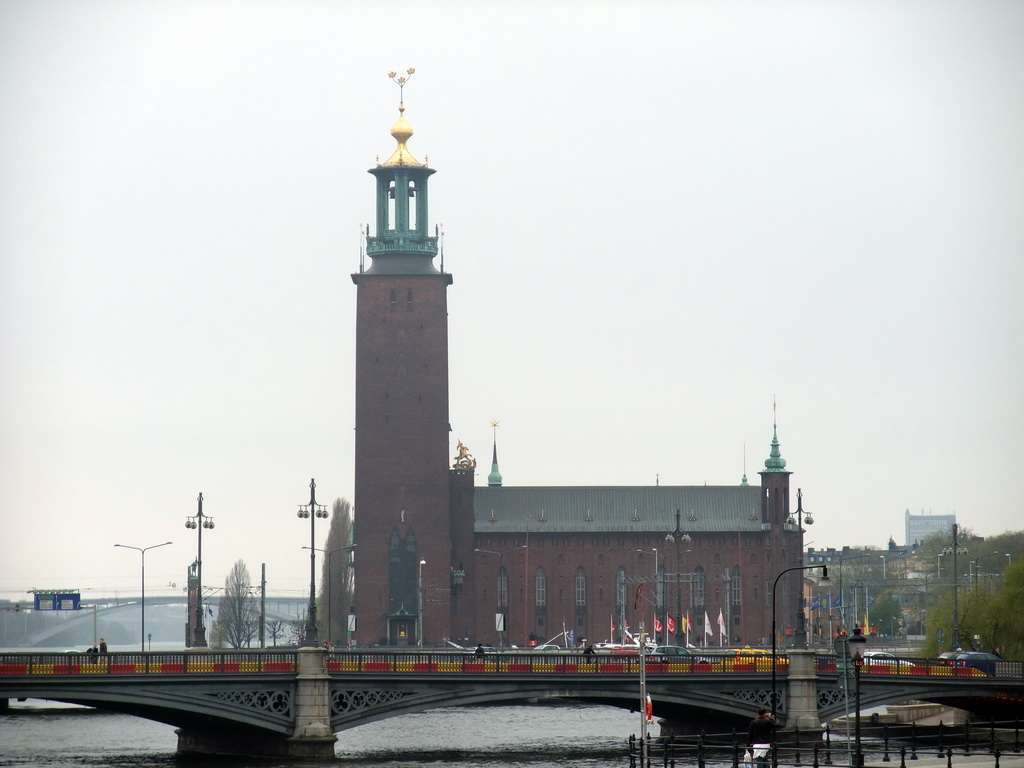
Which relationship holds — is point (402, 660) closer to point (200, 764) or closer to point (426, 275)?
point (200, 764)

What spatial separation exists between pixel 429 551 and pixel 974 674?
256ft

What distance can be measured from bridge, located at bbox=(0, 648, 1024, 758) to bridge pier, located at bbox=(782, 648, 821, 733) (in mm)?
40

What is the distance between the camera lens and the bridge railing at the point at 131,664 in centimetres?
7169

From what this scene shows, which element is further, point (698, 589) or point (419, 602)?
point (698, 589)

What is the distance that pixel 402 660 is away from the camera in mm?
76875

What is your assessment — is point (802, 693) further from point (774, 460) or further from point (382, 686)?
point (774, 460)

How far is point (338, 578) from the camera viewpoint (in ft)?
555

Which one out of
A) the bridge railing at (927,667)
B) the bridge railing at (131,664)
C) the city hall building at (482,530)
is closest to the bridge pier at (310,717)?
the bridge railing at (131,664)

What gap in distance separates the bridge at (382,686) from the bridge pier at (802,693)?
0.04 meters

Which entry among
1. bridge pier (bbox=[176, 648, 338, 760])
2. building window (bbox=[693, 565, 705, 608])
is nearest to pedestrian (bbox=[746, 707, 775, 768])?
bridge pier (bbox=[176, 648, 338, 760])

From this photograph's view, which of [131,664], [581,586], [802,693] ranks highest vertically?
[581,586]

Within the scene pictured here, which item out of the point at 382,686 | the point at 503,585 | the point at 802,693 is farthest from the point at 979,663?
the point at 503,585

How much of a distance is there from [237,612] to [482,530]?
72.9 ft

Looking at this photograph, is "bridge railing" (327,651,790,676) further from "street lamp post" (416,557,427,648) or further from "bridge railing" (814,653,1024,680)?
"street lamp post" (416,557,427,648)
